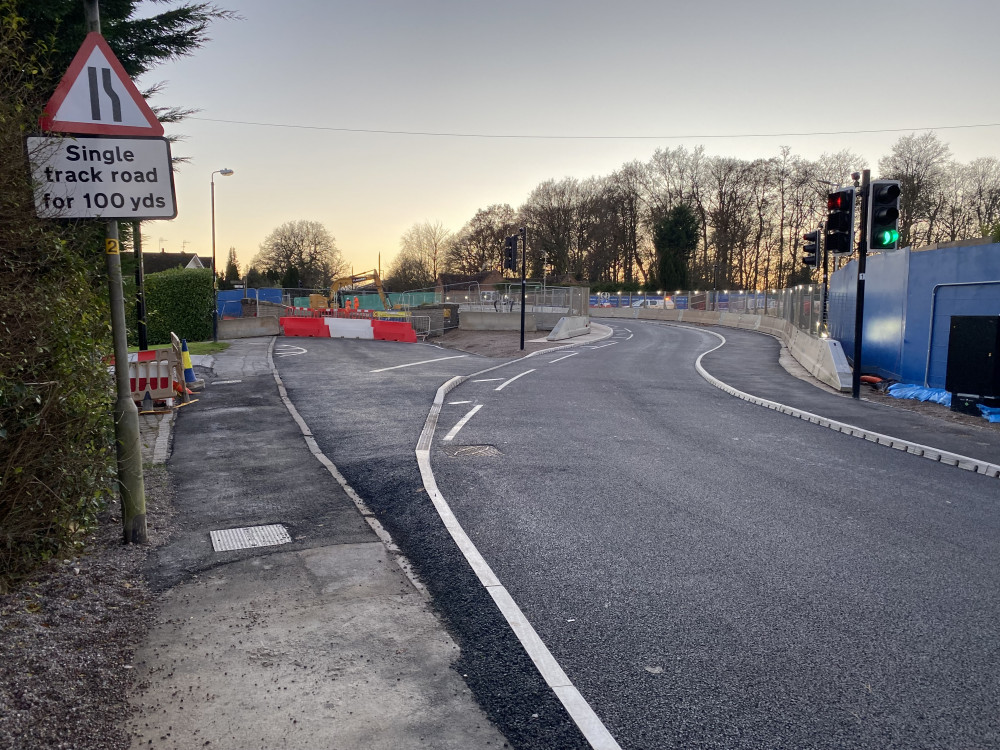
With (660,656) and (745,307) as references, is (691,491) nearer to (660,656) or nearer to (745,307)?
(660,656)

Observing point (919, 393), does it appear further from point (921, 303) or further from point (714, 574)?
point (714, 574)

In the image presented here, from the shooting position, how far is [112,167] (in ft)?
16.2

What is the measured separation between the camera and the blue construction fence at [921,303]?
12.9 metres

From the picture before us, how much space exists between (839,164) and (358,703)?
247 ft

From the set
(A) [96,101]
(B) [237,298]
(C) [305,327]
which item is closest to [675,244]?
(B) [237,298]

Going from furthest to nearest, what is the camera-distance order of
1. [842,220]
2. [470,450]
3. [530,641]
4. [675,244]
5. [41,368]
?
[675,244], [842,220], [470,450], [41,368], [530,641]

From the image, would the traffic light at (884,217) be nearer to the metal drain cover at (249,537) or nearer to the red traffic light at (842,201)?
the red traffic light at (842,201)

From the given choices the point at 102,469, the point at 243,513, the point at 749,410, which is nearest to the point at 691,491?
the point at 243,513

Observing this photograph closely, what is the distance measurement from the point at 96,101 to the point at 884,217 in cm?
1356

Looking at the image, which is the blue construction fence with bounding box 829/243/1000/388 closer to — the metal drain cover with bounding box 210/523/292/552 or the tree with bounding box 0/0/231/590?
the metal drain cover with bounding box 210/523/292/552

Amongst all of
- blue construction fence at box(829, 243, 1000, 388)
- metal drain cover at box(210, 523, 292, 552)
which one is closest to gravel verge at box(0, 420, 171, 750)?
metal drain cover at box(210, 523, 292, 552)

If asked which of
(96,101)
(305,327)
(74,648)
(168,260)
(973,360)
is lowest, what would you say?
Answer: (74,648)

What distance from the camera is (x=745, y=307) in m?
50.7

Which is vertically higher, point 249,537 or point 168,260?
point 168,260
